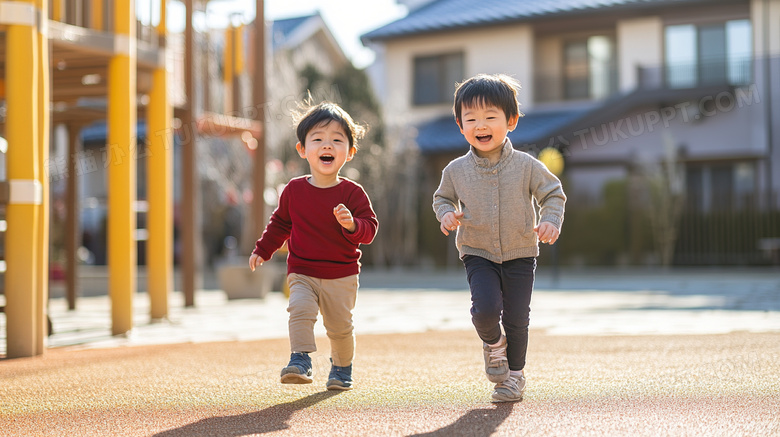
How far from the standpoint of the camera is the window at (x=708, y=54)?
21.1 meters

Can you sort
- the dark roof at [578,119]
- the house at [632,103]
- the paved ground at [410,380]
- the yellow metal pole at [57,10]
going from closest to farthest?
1. the paved ground at [410,380]
2. the yellow metal pole at [57,10]
3. the house at [632,103]
4. the dark roof at [578,119]

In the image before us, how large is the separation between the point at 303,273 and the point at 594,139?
1869 centimetres

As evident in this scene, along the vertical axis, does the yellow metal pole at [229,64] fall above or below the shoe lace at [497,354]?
above

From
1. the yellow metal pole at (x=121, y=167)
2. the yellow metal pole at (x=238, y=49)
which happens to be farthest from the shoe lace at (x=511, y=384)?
the yellow metal pole at (x=238, y=49)

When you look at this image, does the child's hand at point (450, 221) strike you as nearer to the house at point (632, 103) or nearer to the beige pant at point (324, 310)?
the beige pant at point (324, 310)

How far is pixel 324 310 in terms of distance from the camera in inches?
172

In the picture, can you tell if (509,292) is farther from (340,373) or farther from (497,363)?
(340,373)

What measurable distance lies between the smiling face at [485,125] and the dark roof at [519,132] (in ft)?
53.9

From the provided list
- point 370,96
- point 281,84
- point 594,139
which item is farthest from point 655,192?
point 281,84

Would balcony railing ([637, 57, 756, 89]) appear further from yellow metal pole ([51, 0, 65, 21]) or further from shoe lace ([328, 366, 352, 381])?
shoe lace ([328, 366, 352, 381])

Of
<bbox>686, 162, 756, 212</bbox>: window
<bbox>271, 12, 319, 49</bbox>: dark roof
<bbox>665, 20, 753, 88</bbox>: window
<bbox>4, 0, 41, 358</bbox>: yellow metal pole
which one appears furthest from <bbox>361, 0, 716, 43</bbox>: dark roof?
<bbox>4, 0, 41, 358</bbox>: yellow metal pole

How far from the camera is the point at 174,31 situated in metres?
17.0

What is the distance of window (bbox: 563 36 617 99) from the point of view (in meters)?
23.1

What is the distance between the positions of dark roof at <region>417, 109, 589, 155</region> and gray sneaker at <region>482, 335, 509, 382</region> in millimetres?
16597
